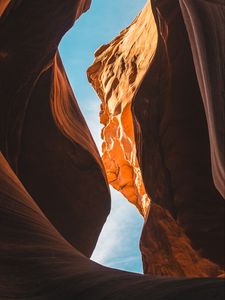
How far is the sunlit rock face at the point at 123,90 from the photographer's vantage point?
7650 millimetres

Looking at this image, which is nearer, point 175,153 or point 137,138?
point 175,153

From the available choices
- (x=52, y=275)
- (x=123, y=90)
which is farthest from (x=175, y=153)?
(x=52, y=275)

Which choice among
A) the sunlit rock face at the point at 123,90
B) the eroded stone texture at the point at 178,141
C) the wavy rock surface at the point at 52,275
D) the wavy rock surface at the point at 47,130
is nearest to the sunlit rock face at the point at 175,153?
the eroded stone texture at the point at 178,141

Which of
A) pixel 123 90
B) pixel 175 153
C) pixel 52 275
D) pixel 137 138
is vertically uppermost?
pixel 123 90

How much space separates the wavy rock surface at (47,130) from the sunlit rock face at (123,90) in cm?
145

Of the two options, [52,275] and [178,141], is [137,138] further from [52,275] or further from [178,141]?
[52,275]

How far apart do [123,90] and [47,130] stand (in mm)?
2452

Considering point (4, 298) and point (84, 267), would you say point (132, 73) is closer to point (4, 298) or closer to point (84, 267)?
point (84, 267)

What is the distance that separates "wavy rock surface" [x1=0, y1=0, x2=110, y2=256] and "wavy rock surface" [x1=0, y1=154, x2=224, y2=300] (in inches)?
98.7

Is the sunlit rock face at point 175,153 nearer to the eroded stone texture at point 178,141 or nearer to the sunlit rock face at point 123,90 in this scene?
the eroded stone texture at point 178,141

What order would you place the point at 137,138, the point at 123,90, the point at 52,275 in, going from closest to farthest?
1. the point at 52,275
2. the point at 137,138
3. the point at 123,90

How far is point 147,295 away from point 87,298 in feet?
1.16

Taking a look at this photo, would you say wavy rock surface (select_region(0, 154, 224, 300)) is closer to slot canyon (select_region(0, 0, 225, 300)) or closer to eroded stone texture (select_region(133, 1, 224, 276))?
slot canyon (select_region(0, 0, 225, 300))

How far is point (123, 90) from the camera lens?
26.9 ft
